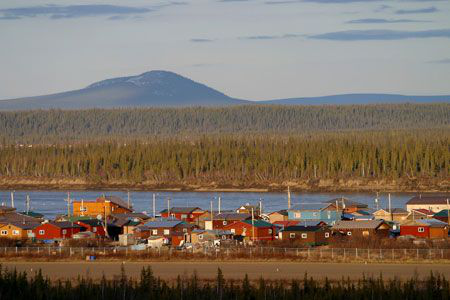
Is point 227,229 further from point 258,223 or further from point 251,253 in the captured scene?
point 251,253

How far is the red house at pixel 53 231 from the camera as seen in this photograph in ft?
172

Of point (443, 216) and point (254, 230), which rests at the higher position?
point (443, 216)

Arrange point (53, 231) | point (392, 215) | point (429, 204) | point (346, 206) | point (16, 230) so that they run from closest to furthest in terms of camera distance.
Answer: point (53, 231) → point (16, 230) → point (392, 215) → point (346, 206) → point (429, 204)

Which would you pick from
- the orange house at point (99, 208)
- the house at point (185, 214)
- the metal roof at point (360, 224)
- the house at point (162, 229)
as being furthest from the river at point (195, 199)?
the metal roof at point (360, 224)

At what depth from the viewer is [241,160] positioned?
112 meters

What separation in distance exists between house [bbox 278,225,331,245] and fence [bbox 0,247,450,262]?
15.9 ft

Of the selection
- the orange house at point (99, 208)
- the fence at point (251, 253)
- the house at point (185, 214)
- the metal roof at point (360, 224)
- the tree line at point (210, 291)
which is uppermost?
the orange house at point (99, 208)

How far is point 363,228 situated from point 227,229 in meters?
6.46

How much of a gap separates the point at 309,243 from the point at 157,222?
9.06 metres

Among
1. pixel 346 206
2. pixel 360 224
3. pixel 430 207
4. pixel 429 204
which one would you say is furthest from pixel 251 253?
pixel 429 204

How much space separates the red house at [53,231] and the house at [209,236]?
573 centimetres

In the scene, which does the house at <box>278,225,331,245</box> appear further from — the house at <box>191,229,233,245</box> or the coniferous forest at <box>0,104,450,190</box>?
the coniferous forest at <box>0,104,450,190</box>

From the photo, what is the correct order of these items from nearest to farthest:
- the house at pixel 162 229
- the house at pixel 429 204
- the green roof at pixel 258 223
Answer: the green roof at pixel 258 223, the house at pixel 162 229, the house at pixel 429 204

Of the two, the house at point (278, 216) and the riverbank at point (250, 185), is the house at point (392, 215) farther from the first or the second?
the riverbank at point (250, 185)
